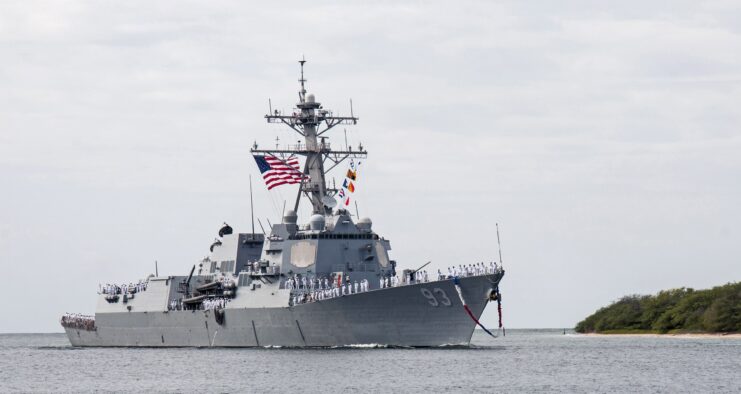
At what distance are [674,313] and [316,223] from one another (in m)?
37.7

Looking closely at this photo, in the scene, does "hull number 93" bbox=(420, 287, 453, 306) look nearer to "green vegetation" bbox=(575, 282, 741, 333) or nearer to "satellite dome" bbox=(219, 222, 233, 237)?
"satellite dome" bbox=(219, 222, 233, 237)

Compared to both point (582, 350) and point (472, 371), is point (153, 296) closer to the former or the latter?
point (582, 350)

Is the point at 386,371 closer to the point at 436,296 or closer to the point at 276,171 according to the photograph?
the point at 436,296

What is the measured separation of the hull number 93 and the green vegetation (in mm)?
32993

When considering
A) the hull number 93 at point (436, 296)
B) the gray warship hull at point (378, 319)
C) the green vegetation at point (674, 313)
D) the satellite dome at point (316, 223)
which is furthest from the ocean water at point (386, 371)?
→ the green vegetation at point (674, 313)

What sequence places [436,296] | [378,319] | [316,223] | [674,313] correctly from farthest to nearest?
[674,313] → [316,223] → [378,319] → [436,296]

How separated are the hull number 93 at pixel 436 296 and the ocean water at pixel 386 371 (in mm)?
2142

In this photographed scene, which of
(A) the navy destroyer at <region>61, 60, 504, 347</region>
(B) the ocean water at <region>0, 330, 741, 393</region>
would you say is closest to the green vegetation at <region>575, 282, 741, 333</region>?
(B) the ocean water at <region>0, 330, 741, 393</region>

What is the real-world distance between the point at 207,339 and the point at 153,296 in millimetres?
6303

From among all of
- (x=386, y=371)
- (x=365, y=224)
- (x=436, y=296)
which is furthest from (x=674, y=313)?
(x=386, y=371)

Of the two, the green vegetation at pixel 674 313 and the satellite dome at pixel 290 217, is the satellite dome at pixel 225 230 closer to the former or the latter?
the satellite dome at pixel 290 217

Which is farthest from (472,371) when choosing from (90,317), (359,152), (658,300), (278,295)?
(658,300)

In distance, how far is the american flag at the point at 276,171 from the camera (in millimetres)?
60094

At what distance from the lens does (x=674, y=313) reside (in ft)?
285
